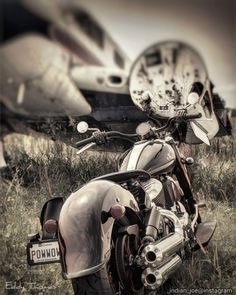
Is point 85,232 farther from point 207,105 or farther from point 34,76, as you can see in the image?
point 207,105

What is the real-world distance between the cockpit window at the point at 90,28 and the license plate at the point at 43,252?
136cm

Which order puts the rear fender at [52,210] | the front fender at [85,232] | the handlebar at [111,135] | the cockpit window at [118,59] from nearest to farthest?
the front fender at [85,232] → the rear fender at [52,210] → the cockpit window at [118,59] → the handlebar at [111,135]

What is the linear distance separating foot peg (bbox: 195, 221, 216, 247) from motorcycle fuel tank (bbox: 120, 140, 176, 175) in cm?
47

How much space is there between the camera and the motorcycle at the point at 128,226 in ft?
10.1

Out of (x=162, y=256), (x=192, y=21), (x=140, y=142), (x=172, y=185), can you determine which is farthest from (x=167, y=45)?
(x=162, y=256)

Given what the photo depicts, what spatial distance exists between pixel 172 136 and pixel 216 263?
98cm

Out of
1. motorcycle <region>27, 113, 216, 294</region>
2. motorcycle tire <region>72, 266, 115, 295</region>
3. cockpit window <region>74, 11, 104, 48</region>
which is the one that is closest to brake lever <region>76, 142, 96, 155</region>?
motorcycle <region>27, 113, 216, 294</region>

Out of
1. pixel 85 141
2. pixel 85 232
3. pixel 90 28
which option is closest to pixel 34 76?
pixel 90 28

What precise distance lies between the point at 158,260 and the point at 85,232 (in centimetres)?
44

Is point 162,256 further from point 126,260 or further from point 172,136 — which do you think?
point 172,136

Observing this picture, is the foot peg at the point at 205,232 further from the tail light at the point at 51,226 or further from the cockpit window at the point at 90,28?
the cockpit window at the point at 90,28

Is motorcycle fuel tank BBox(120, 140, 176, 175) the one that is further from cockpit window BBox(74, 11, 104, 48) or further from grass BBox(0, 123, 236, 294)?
cockpit window BBox(74, 11, 104, 48)

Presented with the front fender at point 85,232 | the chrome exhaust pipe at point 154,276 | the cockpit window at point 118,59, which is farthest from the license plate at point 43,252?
the cockpit window at point 118,59

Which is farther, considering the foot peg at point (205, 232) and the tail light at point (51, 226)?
the foot peg at point (205, 232)
